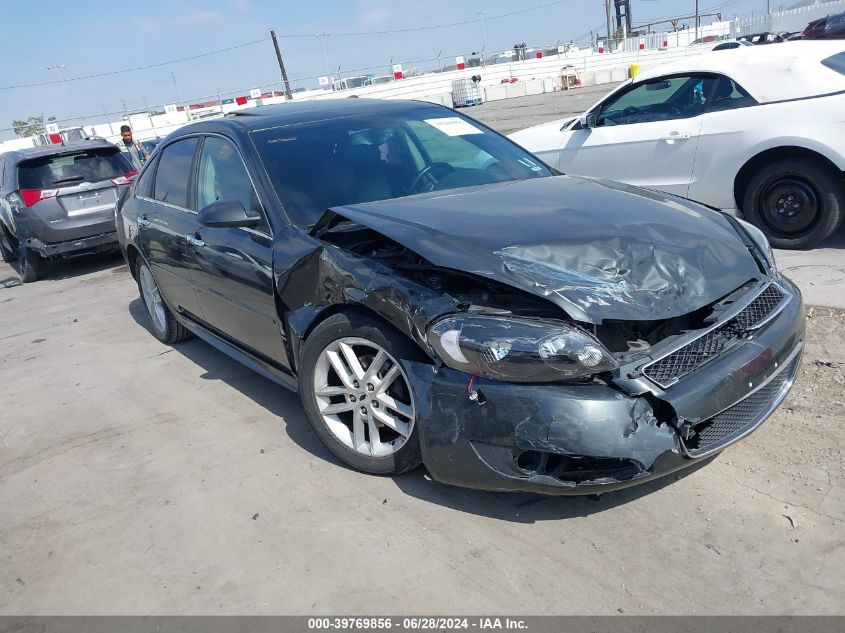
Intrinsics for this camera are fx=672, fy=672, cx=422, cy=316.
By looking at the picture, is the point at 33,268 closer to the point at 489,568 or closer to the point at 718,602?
the point at 489,568

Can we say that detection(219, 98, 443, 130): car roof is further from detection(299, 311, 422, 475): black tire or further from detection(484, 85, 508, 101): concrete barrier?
detection(484, 85, 508, 101): concrete barrier

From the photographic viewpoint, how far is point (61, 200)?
28.1 feet

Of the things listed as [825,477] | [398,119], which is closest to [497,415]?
[825,477]

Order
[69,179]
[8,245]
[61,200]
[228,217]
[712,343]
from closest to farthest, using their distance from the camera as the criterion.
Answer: [712,343], [228,217], [61,200], [69,179], [8,245]

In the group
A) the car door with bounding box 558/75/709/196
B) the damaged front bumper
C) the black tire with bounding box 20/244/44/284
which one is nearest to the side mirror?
the damaged front bumper

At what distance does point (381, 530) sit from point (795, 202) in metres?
4.52

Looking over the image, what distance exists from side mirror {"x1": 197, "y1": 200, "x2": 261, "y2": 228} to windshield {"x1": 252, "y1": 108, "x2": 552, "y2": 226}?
0.20 m

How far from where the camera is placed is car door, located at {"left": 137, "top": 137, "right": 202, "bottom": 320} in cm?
436

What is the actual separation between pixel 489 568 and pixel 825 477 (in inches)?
57.5

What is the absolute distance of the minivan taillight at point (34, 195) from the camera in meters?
8.57

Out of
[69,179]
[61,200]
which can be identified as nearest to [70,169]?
[69,179]

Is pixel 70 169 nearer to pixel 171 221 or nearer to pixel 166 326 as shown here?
pixel 166 326

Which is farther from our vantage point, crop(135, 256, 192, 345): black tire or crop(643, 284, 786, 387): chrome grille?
crop(135, 256, 192, 345): black tire
